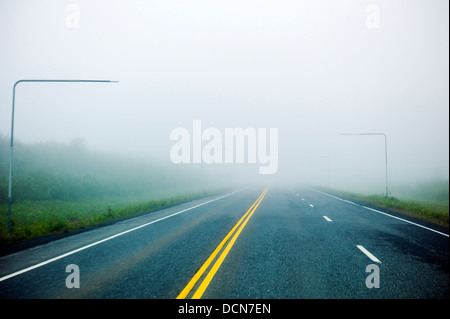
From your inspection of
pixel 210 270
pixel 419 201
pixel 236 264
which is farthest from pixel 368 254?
pixel 419 201

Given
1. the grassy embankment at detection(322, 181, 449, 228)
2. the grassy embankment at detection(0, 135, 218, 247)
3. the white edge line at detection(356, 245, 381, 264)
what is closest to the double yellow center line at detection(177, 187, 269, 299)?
the white edge line at detection(356, 245, 381, 264)

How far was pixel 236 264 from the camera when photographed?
507 centimetres

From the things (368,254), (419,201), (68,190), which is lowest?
(419,201)

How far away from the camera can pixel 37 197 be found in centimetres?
1955

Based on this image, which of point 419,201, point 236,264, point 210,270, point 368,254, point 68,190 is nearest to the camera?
point 210,270

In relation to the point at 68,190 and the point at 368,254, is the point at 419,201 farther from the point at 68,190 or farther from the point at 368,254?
the point at 68,190

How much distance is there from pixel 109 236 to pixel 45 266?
2974 mm

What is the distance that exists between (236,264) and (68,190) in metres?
24.2

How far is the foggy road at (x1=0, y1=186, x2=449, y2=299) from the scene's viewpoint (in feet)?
12.6

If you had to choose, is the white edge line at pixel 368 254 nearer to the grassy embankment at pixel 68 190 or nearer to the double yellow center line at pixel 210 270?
A: the double yellow center line at pixel 210 270

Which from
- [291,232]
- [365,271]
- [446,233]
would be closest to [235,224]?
[291,232]

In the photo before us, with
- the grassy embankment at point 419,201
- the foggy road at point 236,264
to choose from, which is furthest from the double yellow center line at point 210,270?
the grassy embankment at point 419,201

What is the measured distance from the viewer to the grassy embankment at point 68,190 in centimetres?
1116

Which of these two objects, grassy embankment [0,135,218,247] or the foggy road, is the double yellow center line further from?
grassy embankment [0,135,218,247]
